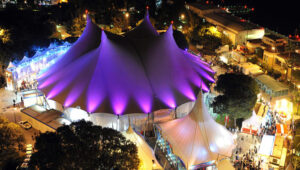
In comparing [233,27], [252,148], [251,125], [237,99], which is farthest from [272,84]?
[233,27]

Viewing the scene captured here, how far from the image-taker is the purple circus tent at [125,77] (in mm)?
15289

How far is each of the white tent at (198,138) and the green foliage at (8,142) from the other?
6525 millimetres

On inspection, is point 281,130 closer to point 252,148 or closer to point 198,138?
point 252,148

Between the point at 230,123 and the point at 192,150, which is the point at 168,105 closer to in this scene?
the point at 192,150

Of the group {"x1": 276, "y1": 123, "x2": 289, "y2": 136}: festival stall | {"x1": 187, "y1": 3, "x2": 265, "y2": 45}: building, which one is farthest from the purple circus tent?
{"x1": 187, "y1": 3, "x2": 265, "y2": 45}: building

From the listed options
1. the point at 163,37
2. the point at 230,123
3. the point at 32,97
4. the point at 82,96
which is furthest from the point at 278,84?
the point at 32,97

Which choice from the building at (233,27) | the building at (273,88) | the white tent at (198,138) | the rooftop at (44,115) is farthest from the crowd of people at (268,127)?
the building at (233,27)

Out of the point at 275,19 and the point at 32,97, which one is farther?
the point at 275,19

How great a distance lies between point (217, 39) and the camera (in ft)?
94.9

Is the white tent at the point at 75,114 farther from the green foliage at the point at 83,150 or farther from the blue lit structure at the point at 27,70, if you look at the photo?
the green foliage at the point at 83,150

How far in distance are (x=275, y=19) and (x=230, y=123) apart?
36.4m

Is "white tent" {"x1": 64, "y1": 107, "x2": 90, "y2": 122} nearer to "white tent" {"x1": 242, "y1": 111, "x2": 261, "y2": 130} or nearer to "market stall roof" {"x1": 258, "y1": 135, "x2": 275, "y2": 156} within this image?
"white tent" {"x1": 242, "y1": 111, "x2": 261, "y2": 130}

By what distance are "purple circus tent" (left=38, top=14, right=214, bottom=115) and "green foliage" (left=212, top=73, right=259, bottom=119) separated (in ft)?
4.43

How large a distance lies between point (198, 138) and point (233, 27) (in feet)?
65.9
